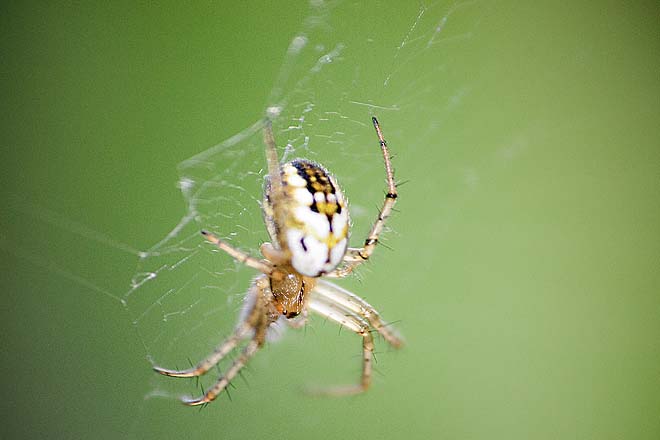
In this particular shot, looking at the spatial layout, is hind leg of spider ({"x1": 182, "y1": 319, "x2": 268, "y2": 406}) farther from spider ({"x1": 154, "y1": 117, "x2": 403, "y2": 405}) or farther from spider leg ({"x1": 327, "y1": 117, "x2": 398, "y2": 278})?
spider leg ({"x1": 327, "y1": 117, "x2": 398, "y2": 278})

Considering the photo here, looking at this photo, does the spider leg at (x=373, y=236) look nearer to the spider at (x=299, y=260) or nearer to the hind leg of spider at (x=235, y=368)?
the spider at (x=299, y=260)

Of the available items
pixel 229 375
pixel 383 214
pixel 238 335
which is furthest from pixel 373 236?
pixel 229 375

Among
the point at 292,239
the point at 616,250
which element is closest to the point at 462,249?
the point at 616,250

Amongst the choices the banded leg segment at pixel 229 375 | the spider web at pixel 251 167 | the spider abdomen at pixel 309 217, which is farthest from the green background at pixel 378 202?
the spider abdomen at pixel 309 217

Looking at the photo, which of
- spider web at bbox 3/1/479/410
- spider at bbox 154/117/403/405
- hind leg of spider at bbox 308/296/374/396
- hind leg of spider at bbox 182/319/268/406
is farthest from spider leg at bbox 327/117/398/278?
hind leg of spider at bbox 182/319/268/406

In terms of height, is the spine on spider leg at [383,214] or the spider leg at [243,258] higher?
the spine on spider leg at [383,214]

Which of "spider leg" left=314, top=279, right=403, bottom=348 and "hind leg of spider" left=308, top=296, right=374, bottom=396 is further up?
"spider leg" left=314, top=279, right=403, bottom=348

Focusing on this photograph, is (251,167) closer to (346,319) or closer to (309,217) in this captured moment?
(309,217)
